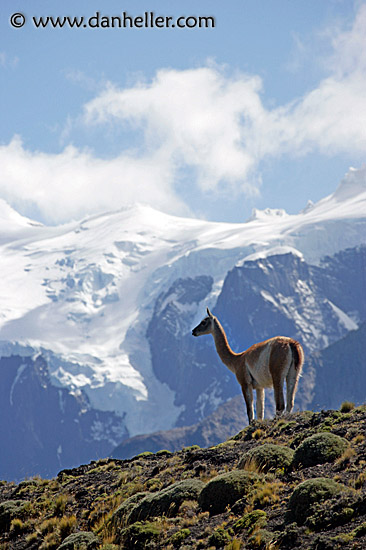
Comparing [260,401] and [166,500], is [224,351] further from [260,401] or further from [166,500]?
[166,500]

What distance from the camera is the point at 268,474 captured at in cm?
2170

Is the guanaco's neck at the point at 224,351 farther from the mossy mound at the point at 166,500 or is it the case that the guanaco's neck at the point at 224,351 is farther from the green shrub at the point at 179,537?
the green shrub at the point at 179,537

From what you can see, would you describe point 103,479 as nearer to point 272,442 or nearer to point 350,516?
point 272,442

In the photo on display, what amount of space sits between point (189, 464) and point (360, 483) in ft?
29.1

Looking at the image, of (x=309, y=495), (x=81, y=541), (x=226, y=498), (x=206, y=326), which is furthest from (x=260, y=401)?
(x=309, y=495)

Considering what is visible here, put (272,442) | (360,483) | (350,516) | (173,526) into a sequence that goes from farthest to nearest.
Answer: (272,442), (173,526), (360,483), (350,516)

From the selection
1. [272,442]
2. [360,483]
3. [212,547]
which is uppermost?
[272,442]

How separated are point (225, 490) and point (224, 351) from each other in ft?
48.0

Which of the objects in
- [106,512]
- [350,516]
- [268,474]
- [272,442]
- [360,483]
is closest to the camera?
[350,516]

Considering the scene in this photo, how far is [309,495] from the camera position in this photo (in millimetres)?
18203

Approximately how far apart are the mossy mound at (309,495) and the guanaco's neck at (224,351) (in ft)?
46.6

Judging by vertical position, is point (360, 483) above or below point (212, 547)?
above

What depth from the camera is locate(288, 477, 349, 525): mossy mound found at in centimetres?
1795

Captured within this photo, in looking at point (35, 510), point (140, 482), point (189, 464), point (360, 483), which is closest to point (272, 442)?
point (189, 464)
